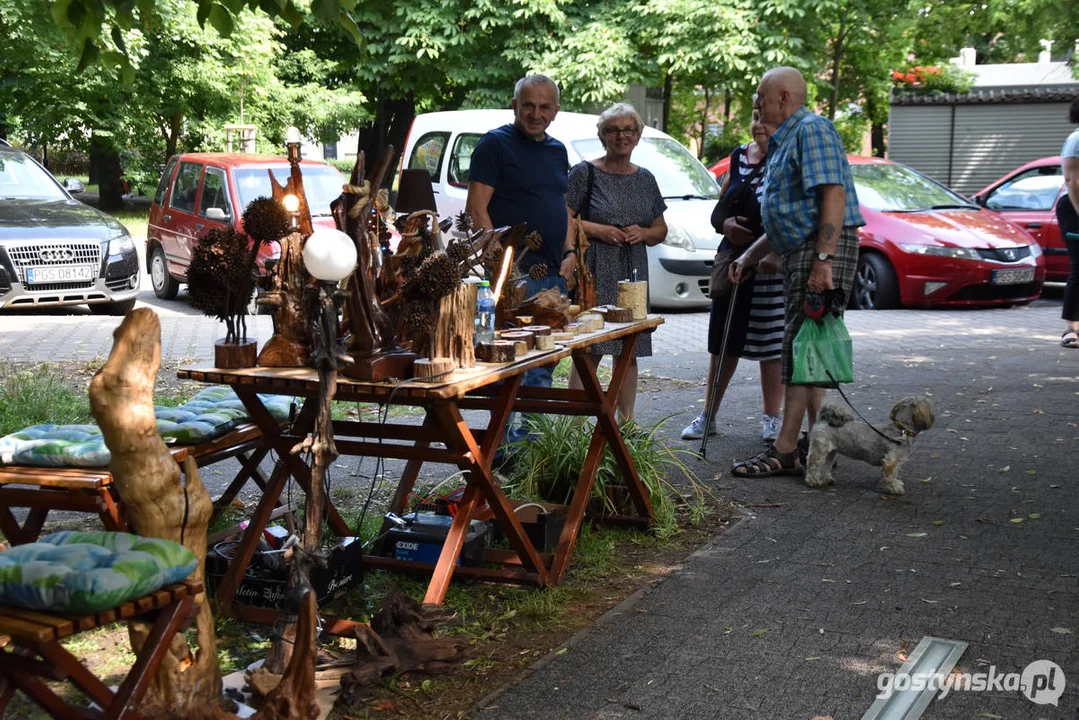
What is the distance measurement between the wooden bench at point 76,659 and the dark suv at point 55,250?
10081 millimetres

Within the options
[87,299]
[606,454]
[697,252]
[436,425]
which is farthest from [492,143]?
[87,299]

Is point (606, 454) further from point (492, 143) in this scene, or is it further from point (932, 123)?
point (932, 123)

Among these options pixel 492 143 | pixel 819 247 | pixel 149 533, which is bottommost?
pixel 149 533

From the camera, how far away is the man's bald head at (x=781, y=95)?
621 cm

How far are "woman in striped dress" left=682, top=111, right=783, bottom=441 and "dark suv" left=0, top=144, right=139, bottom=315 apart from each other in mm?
8006

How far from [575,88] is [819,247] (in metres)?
16.1

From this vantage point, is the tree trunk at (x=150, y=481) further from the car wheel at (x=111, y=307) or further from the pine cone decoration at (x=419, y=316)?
the car wheel at (x=111, y=307)

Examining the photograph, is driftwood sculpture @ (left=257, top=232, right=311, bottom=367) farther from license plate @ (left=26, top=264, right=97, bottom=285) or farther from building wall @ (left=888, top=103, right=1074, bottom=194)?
building wall @ (left=888, top=103, right=1074, bottom=194)

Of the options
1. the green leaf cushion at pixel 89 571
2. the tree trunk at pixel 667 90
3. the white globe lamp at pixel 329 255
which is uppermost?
the tree trunk at pixel 667 90

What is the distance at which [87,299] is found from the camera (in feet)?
42.1

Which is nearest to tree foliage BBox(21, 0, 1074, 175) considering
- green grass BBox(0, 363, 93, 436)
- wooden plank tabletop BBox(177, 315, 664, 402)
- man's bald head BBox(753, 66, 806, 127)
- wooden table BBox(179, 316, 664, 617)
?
green grass BBox(0, 363, 93, 436)

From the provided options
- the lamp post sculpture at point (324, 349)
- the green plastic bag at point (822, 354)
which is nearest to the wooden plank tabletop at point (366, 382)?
the lamp post sculpture at point (324, 349)

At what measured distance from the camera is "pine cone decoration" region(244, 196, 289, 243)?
408 cm

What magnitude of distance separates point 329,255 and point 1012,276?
11.1m
